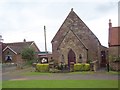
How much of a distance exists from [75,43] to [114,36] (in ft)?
20.8

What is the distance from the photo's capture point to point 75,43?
43.1m

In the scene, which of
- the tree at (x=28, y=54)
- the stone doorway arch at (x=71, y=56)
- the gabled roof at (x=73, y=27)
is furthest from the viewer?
the tree at (x=28, y=54)

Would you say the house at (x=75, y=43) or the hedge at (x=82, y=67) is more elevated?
the house at (x=75, y=43)

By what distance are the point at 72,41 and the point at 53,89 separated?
24.4m

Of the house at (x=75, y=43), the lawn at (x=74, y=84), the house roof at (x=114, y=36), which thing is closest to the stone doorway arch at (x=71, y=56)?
the house at (x=75, y=43)

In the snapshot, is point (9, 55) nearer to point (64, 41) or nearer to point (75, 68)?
point (64, 41)

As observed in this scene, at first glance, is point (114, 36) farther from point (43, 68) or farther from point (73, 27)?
point (43, 68)

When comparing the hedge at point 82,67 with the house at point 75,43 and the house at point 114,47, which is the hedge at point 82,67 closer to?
the house at point 114,47

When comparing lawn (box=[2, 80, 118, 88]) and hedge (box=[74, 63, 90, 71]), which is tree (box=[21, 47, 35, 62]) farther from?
lawn (box=[2, 80, 118, 88])

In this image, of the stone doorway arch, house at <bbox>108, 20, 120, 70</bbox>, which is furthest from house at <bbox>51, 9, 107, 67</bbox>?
house at <bbox>108, 20, 120, 70</bbox>

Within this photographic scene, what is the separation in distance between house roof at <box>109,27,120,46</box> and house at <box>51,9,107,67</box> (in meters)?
3.10

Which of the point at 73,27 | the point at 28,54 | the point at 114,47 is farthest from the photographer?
the point at 28,54

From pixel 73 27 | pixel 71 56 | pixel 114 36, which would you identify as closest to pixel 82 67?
pixel 71 56

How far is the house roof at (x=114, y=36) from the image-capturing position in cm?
3863
